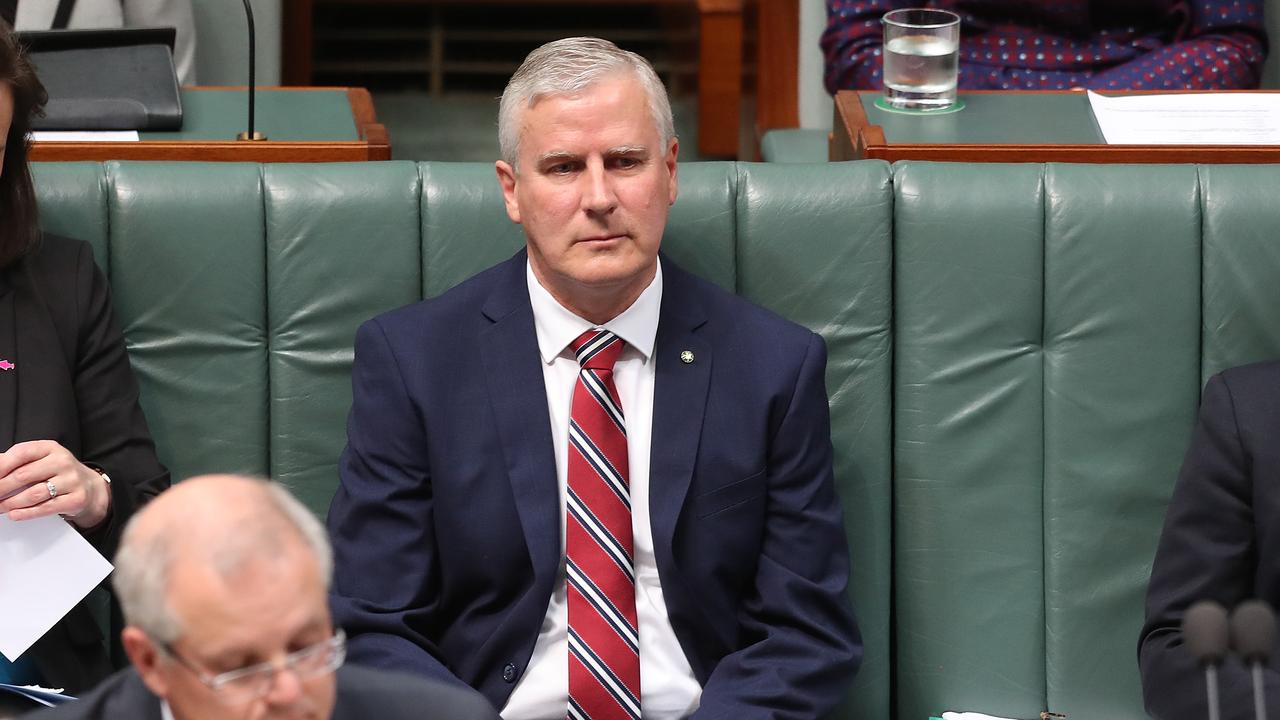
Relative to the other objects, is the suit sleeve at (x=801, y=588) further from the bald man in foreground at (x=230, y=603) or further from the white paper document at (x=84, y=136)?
the white paper document at (x=84, y=136)

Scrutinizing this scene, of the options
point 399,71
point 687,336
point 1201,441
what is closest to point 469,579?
point 687,336

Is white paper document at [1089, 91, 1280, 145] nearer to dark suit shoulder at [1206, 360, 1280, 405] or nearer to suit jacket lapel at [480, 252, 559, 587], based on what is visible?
dark suit shoulder at [1206, 360, 1280, 405]

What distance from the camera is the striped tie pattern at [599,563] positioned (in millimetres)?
2186

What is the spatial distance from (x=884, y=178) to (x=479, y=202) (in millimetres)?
550

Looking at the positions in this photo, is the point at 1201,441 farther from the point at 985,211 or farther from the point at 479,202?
the point at 479,202

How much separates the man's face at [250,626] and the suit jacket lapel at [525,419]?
793 mm

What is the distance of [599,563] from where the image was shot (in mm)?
2199

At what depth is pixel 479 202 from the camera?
2422 millimetres

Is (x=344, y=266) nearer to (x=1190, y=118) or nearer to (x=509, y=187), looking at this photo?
(x=509, y=187)

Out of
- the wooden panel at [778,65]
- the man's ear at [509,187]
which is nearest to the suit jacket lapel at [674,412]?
the man's ear at [509,187]

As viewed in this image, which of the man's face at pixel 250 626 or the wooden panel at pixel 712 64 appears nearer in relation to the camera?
the man's face at pixel 250 626

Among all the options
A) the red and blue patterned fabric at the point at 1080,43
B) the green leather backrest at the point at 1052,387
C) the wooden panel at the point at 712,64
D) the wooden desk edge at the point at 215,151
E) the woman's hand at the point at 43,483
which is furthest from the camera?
the wooden panel at the point at 712,64

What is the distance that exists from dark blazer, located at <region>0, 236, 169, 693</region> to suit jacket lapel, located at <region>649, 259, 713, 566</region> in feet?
2.12

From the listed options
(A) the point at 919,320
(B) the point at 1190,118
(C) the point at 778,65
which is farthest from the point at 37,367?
(C) the point at 778,65
